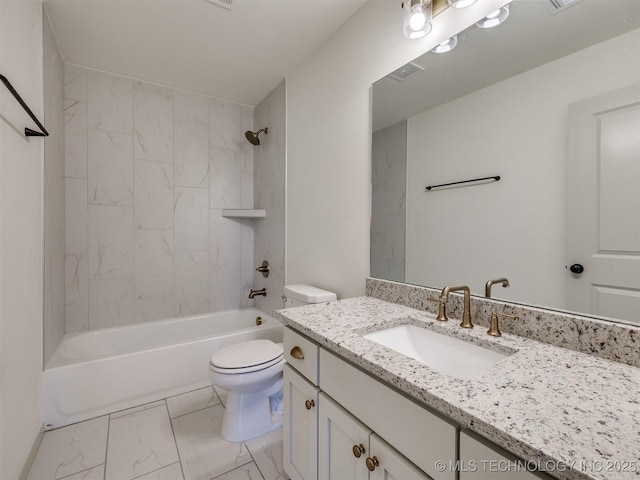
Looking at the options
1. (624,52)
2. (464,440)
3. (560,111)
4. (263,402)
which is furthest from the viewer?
(263,402)

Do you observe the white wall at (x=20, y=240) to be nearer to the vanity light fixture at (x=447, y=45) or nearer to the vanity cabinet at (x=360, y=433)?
the vanity cabinet at (x=360, y=433)

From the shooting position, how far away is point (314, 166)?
1993 mm

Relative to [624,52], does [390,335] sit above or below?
below

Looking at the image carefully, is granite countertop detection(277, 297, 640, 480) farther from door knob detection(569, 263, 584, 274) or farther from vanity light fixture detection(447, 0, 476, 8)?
vanity light fixture detection(447, 0, 476, 8)

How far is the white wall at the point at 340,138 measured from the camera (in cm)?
145

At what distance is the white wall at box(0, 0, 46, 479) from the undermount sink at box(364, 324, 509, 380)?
1464 millimetres

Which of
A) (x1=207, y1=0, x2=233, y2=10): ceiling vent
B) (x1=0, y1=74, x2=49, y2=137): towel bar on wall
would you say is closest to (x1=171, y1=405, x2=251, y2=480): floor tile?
(x1=0, y1=74, x2=49, y2=137): towel bar on wall

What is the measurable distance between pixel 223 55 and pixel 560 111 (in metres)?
2.09

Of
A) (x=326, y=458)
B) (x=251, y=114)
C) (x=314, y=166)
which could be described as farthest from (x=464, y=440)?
(x=251, y=114)

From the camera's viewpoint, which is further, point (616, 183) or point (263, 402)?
point (263, 402)

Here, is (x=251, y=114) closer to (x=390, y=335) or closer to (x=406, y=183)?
(x=406, y=183)

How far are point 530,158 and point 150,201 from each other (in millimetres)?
2654

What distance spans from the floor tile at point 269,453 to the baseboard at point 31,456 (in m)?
0.99

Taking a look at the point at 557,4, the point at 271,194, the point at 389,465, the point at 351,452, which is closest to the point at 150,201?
the point at 271,194
